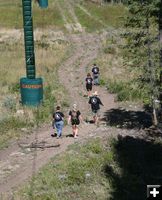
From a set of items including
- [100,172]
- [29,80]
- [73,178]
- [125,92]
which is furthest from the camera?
[125,92]

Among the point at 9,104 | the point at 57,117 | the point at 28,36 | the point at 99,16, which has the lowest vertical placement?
the point at 9,104

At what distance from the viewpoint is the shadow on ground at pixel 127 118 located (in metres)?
28.5

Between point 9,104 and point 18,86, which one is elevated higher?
point 18,86

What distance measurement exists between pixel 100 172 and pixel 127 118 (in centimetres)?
981

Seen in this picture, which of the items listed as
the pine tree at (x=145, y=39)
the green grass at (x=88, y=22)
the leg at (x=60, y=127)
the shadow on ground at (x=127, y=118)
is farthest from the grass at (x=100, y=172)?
the green grass at (x=88, y=22)

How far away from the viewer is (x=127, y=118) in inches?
1191

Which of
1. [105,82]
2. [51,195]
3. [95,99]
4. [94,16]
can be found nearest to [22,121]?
[95,99]

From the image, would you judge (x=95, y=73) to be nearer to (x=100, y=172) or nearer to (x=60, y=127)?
(x=60, y=127)

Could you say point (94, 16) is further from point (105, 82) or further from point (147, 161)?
point (147, 161)

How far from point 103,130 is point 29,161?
5815 mm

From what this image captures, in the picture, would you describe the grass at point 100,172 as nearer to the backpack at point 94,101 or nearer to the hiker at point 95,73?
the backpack at point 94,101

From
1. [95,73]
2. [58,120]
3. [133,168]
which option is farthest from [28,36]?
[133,168]

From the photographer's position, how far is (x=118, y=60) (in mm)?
51938

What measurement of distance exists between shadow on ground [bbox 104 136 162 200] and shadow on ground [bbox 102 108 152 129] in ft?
9.60
